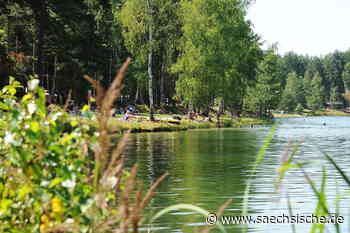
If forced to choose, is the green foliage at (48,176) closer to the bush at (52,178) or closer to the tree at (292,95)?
the bush at (52,178)

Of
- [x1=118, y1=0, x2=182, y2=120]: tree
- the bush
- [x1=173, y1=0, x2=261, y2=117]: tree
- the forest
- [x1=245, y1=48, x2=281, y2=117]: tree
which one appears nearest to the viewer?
the bush

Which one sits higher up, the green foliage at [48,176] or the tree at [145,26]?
the tree at [145,26]

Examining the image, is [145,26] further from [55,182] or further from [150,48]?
[55,182]

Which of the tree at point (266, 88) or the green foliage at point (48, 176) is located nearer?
the green foliage at point (48, 176)

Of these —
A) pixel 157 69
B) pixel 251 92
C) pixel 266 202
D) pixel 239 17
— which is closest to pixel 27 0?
pixel 266 202

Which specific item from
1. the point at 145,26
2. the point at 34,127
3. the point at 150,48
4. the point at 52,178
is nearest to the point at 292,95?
the point at 145,26

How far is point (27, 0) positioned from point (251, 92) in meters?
73.6

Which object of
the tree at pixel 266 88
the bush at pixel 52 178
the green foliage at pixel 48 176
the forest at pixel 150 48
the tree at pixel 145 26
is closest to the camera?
the bush at pixel 52 178

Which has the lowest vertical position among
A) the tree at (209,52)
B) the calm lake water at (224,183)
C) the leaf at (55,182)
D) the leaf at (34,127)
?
the calm lake water at (224,183)

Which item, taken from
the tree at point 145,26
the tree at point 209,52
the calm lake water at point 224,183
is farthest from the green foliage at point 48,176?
the tree at point 209,52

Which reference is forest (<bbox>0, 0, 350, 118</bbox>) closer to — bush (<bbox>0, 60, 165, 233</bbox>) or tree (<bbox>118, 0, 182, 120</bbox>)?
tree (<bbox>118, 0, 182, 120</bbox>)

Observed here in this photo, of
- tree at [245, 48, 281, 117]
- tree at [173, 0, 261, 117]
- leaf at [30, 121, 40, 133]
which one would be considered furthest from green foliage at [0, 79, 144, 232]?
tree at [245, 48, 281, 117]

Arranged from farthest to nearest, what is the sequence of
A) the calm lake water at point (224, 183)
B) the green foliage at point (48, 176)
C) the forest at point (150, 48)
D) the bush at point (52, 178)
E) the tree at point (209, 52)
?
the tree at point (209, 52) < the forest at point (150, 48) < the calm lake water at point (224, 183) < the green foliage at point (48, 176) < the bush at point (52, 178)

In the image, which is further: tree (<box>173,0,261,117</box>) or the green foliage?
tree (<box>173,0,261,117</box>)
